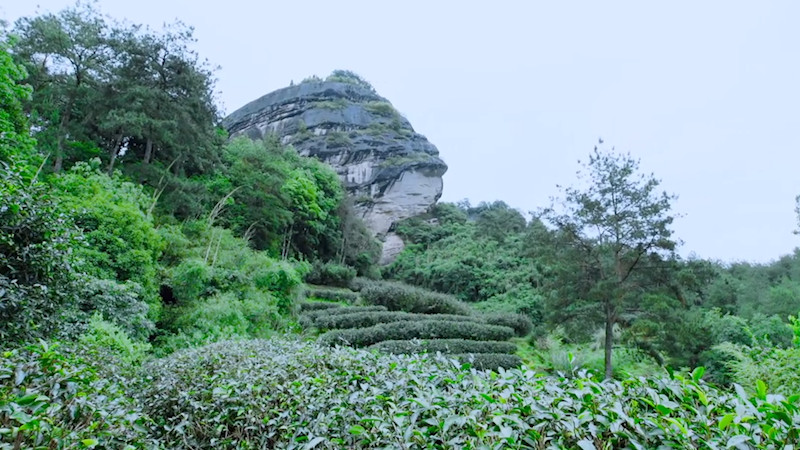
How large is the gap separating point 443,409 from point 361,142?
37.5 meters

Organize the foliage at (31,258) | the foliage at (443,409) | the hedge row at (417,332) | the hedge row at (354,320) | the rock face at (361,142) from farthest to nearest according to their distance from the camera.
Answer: the rock face at (361,142) → the hedge row at (354,320) → the hedge row at (417,332) → the foliage at (31,258) → the foliage at (443,409)

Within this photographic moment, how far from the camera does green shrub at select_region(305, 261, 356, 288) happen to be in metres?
24.0

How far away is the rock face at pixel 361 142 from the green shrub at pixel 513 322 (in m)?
19.5

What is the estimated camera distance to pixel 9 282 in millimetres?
2920

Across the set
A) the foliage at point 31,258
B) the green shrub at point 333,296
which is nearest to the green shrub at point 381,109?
the green shrub at point 333,296

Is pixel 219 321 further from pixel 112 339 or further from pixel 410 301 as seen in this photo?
pixel 410 301

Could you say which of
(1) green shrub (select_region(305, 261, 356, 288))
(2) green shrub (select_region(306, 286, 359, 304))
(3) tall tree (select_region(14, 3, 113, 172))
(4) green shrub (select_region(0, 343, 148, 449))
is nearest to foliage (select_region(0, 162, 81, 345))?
(4) green shrub (select_region(0, 343, 148, 449))

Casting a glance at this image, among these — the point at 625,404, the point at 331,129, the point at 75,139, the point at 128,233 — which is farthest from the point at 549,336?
the point at 331,129

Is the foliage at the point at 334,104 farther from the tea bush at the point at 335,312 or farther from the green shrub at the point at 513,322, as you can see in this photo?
the green shrub at the point at 513,322

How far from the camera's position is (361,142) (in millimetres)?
38031

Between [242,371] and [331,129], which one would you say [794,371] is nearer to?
[242,371]

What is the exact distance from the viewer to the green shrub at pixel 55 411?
1332 millimetres

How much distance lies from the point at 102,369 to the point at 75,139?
49.7 ft

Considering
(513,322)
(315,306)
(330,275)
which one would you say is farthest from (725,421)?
(330,275)
